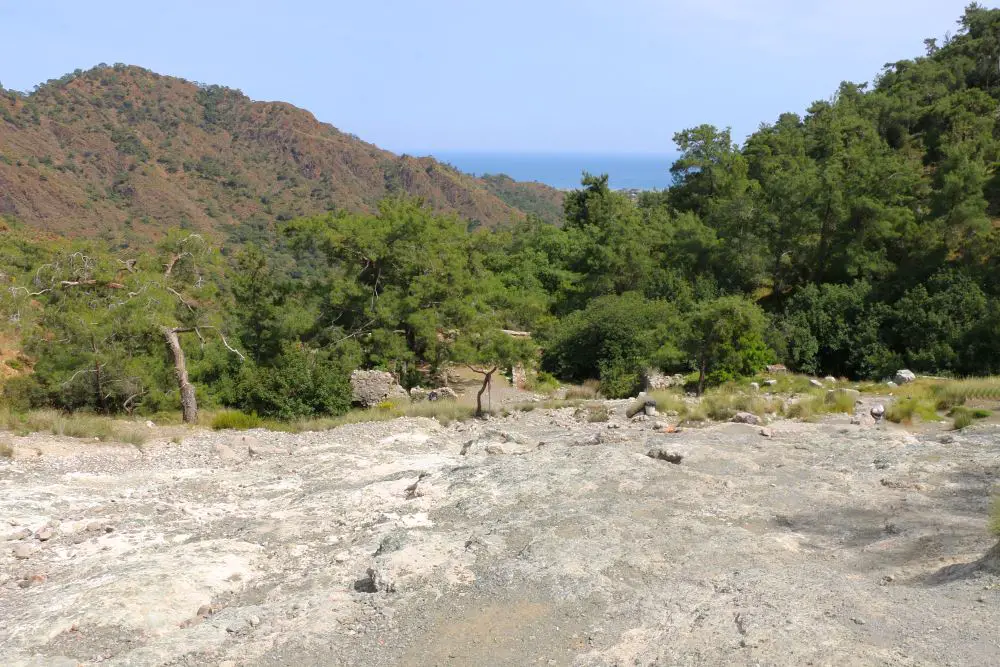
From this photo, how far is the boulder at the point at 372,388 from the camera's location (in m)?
22.0

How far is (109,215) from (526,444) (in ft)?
238

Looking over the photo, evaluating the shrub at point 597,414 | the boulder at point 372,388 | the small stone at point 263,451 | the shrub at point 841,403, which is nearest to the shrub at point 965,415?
the shrub at point 841,403

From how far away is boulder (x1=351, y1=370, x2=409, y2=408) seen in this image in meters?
22.0

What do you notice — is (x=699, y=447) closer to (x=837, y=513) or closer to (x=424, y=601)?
(x=837, y=513)

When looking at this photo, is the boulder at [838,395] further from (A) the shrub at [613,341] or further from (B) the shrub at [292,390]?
(B) the shrub at [292,390]

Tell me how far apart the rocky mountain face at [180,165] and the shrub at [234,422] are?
48489mm

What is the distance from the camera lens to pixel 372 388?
22.2 metres

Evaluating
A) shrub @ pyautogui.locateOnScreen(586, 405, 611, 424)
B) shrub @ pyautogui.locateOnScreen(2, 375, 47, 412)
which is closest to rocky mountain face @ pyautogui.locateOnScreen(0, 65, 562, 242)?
shrub @ pyautogui.locateOnScreen(2, 375, 47, 412)

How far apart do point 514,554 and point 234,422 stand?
11543 millimetres

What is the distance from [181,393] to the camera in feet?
61.6

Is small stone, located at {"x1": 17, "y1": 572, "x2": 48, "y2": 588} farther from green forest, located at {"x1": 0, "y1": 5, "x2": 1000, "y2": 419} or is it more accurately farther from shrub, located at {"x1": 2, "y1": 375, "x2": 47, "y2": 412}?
shrub, located at {"x1": 2, "y1": 375, "x2": 47, "y2": 412}

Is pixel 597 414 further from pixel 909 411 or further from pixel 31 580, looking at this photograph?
pixel 31 580

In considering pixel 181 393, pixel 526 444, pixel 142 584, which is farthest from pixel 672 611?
pixel 181 393

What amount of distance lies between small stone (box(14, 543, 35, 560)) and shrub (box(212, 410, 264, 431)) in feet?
27.6
